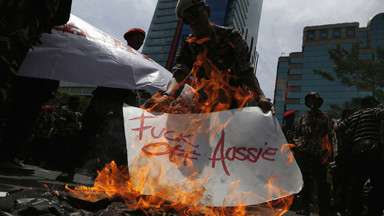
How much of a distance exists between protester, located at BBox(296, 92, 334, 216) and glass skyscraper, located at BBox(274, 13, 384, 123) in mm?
82719

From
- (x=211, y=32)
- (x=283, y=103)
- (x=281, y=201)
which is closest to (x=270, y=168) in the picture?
(x=281, y=201)

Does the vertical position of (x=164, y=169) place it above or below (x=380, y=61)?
below

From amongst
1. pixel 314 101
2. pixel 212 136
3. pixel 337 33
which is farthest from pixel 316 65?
pixel 212 136

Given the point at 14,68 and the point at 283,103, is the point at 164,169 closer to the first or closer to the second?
the point at 14,68

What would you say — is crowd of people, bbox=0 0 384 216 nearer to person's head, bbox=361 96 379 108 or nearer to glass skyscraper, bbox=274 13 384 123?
person's head, bbox=361 96 379 108

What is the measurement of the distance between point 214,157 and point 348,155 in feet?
10.1

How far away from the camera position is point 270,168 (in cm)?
159

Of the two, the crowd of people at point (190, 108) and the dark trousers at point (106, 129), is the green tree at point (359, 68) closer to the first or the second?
the crowd of people at point (190, 108)

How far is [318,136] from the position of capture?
4035 millimetres

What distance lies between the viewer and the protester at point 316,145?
149 inches

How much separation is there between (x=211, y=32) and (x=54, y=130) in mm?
5133

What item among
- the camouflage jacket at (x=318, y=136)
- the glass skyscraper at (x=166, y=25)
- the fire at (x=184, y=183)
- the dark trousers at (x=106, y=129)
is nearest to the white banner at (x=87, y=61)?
the dark trousers at (x=106, y=129)

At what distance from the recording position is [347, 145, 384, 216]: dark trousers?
10.2 ft

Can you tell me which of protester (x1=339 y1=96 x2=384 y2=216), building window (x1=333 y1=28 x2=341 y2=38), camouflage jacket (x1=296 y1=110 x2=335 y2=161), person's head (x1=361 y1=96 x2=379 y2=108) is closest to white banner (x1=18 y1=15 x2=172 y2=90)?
camouflage jacket (x1=296 y1=110 x2=335 y2=161)
